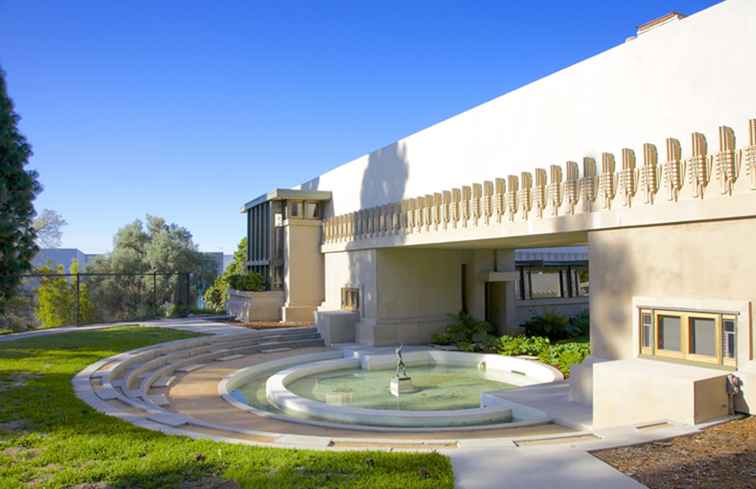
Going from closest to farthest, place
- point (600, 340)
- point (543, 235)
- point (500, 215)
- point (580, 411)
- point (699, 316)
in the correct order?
point (699, 316) → point (580, 411) → point (600, 340) → point (543, 235) → point (500, 215)

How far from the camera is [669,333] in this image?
9.64 metres

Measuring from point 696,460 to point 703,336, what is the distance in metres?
3.59

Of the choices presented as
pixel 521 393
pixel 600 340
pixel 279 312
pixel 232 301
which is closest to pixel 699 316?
pixel 600 340

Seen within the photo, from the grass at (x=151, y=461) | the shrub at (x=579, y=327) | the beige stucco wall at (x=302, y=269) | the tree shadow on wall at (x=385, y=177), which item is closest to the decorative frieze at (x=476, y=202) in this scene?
the tree shadow on wall at (x=385, y=177)

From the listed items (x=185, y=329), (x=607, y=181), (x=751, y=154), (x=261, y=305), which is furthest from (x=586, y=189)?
(x=261, y=305)

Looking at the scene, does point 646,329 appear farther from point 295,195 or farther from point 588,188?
point 295,195

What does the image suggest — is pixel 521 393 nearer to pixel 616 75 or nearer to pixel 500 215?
pixel 500 215

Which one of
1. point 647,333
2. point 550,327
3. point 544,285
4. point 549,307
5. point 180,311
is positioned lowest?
point 550,327

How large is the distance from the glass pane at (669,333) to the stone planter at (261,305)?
727 inches

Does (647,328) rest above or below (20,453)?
above

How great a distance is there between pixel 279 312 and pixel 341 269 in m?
4.65

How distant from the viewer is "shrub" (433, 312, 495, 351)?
19.1 metres

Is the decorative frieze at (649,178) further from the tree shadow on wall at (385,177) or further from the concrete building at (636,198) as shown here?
the tree shadow on wall at (385,177)

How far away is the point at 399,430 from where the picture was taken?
30.6 ft
